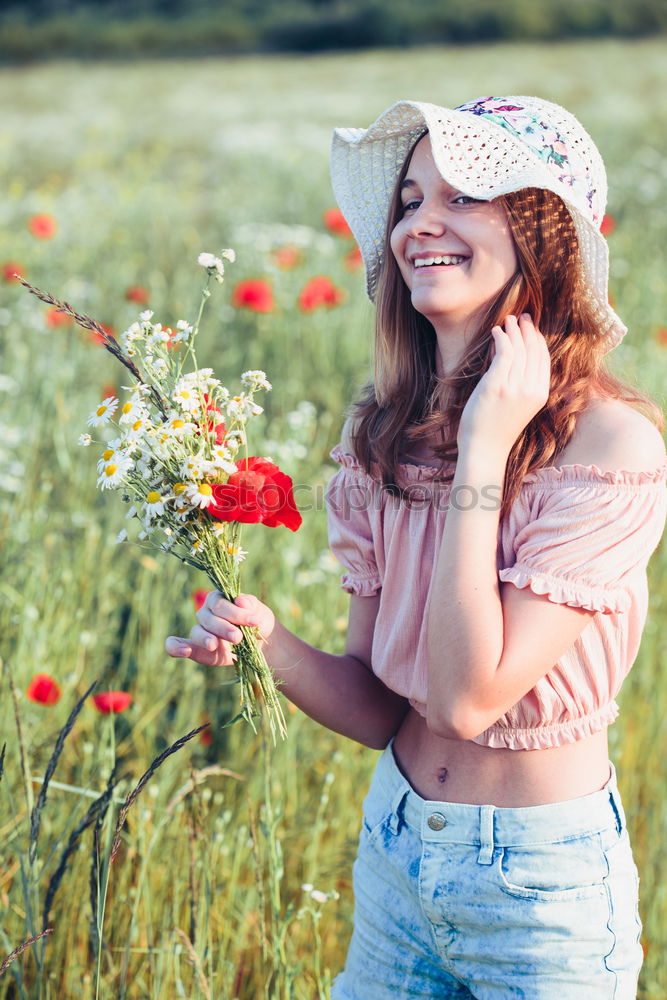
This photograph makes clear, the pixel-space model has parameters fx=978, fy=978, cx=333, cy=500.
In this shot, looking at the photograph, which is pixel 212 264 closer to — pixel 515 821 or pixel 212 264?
pixel 212 264

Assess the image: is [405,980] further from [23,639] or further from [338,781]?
[23,639]

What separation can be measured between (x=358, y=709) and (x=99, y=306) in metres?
4.42

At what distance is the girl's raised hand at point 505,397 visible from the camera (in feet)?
4.02

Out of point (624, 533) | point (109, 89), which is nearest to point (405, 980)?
point (624, 533)

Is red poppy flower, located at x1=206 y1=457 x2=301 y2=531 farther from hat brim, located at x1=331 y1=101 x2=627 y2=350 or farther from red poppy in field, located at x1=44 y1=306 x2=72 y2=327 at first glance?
red poppy in field, located at x1=44 y1=306 x2=72 y2=327

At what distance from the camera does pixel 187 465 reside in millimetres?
1158

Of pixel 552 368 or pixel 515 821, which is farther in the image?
pixel 552 368

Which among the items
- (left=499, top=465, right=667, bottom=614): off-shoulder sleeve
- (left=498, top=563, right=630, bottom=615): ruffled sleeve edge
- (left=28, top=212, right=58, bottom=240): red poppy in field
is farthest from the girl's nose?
(left=28, top=212, right=58, bottom=240): red poppy in field

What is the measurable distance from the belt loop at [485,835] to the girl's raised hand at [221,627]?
0.37 metres

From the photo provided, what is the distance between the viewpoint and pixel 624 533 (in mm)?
1244

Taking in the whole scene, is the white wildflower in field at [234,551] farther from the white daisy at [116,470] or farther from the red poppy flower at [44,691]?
the red poppy flower at [44,691]

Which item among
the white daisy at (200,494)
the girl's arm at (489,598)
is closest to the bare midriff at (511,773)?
the girl's arm at (489,598)

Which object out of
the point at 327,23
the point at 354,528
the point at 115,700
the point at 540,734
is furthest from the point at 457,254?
the point at 327,23

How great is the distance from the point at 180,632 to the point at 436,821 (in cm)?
142
